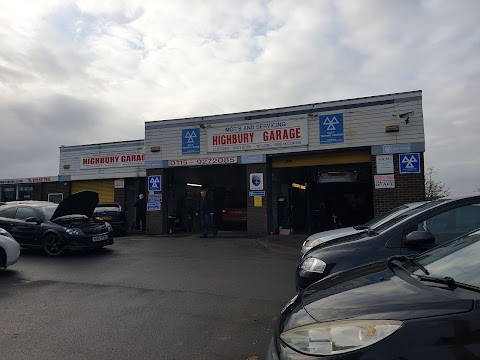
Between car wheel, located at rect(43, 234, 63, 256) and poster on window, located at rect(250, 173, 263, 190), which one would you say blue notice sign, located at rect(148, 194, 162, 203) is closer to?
poster on window, located at rect(250, 173, 263, 190)

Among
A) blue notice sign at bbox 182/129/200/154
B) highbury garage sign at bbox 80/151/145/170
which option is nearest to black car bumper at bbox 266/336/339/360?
blue notice sign at bbox 182/129/200/154

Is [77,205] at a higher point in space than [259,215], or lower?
higher

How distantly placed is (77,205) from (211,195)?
28.4ft

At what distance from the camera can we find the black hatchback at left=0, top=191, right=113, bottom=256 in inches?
424

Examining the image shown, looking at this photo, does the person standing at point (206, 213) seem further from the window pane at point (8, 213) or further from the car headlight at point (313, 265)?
the car headlight at point (313, 265)

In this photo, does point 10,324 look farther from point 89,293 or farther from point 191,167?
point 191,167

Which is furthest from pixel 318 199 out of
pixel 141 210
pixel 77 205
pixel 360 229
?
pixel 360 229

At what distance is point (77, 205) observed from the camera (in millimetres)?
11727

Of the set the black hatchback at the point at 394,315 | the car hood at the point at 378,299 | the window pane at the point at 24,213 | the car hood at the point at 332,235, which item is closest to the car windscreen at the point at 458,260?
the black hatchback at the point at 394,315

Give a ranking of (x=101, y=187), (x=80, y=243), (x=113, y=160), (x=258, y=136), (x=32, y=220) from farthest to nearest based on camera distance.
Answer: (x=101, y=187) → (x=113, y=160) → (x=258, y=136) → (x=32, y=220) → (x=80, y=243)

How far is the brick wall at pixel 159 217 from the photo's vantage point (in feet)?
57.7

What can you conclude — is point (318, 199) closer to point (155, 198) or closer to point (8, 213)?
point (155, 198)

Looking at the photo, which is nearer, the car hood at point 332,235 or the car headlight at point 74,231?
the car hood at point 332,235

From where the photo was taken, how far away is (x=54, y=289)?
7.17 meters
